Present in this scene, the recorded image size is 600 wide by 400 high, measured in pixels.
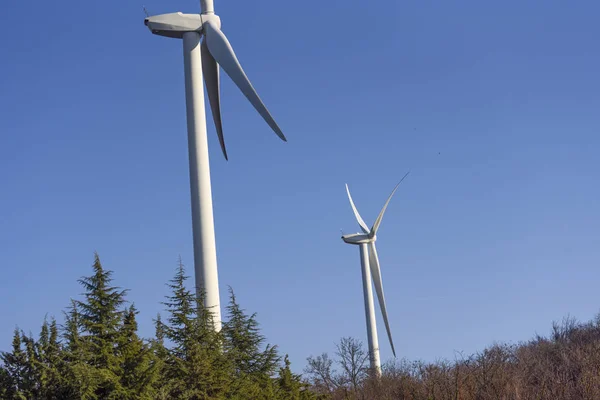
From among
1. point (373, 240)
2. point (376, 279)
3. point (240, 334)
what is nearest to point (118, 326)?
point (240, 334)

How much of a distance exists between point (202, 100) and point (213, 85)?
4.27 metres

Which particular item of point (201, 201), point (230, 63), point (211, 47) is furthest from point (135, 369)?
point (211, 47)

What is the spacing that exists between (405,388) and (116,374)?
27.8 feet

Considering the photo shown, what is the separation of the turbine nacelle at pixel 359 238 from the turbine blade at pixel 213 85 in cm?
3638

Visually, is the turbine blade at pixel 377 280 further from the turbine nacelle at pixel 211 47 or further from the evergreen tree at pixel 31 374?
the evergreen tree at pixel 31 374

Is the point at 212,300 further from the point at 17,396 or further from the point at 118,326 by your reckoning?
the point at 17,396

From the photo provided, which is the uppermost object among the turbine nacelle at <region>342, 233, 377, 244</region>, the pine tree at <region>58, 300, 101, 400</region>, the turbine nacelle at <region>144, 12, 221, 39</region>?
the turbine nacelle at <region>342, 233, 377, 244</region>

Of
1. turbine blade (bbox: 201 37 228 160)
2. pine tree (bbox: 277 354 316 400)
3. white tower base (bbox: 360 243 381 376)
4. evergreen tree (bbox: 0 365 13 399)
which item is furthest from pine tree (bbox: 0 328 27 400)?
white tower base (bbox: 360 243 381 376)

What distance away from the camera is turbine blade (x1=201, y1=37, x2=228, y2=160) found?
110 feet

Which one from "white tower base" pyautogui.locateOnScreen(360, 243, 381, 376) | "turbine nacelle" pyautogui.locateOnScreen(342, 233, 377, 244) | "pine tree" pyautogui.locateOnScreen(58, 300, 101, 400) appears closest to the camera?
"pine tree" pyautogui.locateOnScreen(58, 300, 101, 400)

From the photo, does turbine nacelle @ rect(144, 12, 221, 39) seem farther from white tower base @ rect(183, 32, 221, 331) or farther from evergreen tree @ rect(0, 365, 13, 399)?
evergreen tree @ rect(0, 365, 13, 399)

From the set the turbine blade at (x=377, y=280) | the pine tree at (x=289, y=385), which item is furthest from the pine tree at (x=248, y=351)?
the turbine blade at (x=377, y=280)

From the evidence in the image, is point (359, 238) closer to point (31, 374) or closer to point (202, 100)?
point (202, 100)

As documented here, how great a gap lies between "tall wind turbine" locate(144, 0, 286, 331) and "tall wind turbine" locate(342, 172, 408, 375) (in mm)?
32741
